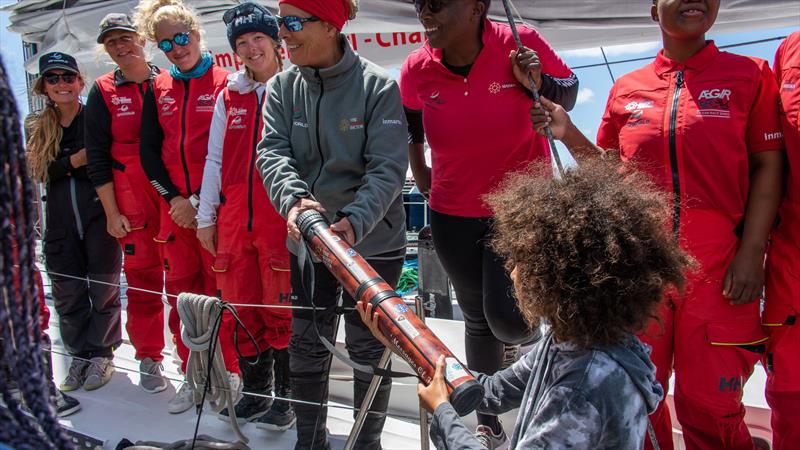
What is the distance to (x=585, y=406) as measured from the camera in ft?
3.71

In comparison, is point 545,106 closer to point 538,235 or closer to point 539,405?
point 538,235

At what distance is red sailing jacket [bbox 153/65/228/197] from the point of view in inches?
112

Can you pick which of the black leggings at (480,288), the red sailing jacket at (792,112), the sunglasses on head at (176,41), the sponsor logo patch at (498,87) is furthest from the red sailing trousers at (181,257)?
the red sailing jacket at (792,112)

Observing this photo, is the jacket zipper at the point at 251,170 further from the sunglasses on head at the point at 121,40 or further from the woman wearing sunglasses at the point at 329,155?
the sunglasses on head at the point at 121,40

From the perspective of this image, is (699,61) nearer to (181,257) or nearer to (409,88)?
(409,88)

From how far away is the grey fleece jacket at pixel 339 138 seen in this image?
6.63 ft

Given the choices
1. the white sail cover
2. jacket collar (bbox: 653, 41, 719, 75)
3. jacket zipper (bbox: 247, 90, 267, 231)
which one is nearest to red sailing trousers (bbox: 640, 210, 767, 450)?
jacket collar (bbox: 653, 41, 719, 75)

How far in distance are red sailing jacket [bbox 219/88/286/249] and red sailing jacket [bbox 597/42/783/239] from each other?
4.86ft

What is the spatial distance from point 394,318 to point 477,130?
37.7 inches

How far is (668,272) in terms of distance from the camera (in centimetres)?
123

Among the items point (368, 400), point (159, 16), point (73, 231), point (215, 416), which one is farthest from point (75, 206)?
point (368, 400)

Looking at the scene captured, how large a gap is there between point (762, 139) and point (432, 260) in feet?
8.60

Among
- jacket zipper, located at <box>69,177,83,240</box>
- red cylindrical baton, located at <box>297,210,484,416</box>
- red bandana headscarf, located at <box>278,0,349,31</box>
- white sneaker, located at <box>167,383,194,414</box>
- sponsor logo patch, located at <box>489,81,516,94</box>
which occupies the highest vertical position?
red bandana headscarf, located at <box>278,0,349,31</box>

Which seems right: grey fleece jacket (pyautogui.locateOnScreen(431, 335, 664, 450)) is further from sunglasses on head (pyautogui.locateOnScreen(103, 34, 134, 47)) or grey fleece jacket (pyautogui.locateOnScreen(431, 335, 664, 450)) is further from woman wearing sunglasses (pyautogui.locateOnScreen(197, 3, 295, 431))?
sunglasses on head (pyautogui.locateOnScreen(103, 34, 134, 47))
